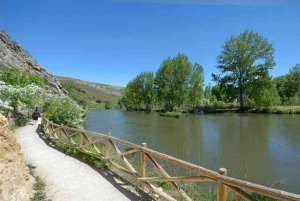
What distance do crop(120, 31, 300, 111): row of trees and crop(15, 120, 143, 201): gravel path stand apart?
46267 millimetres

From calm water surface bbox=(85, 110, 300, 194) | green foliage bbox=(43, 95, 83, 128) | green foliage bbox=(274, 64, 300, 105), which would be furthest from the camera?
green foliage bbox=(274, 64, 300, 105)

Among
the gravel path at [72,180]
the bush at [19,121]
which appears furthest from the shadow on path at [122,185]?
the bush at [19,121]

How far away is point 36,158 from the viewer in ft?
37.6

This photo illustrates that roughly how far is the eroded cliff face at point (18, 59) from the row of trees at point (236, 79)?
27.9 metres

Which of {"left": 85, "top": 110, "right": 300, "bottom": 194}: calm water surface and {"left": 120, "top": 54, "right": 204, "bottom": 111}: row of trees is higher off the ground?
{"left": 120, "top": 54, "right": 204, "bottom": 111}: row of trees

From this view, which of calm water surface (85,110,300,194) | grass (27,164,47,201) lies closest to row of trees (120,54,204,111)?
calm water surface (85,110,300,194)

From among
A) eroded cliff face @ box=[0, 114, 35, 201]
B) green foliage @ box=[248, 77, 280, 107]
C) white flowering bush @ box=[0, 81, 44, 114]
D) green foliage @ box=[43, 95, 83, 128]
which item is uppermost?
green foliage @ box=[248, 77, 280, 107]

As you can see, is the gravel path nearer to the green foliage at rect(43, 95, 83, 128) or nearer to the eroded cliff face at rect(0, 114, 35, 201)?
the eroded cliff face at rect(0, 114, 35, 201)

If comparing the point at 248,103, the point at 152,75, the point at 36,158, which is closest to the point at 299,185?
the point at 36,158

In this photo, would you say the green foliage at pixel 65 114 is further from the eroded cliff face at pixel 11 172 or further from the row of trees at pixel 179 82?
the row of trees at pixel 179 82

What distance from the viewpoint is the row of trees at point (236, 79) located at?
54281 mm

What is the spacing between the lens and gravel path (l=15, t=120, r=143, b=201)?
731 centimetres

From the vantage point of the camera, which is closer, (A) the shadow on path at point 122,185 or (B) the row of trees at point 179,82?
(A) the shadow on path at point 122,185

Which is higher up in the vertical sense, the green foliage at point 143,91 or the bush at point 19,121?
the green foliage at point 143,91
